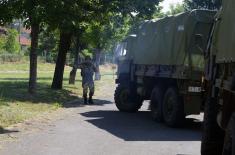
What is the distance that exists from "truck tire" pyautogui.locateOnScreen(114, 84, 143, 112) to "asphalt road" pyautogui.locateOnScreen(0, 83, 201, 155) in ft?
6.16

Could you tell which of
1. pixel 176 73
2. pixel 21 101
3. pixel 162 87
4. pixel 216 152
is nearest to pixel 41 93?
pixel 21 101

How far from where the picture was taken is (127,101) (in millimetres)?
19562

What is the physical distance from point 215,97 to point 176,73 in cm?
618

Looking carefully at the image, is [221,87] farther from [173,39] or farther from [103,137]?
[173,39]

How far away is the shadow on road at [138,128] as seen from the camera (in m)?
12.9

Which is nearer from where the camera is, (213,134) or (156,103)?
(213,134)

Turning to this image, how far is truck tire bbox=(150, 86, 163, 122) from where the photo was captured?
15.9m

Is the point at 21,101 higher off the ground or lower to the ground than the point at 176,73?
lower

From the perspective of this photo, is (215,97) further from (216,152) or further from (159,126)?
(159,126)

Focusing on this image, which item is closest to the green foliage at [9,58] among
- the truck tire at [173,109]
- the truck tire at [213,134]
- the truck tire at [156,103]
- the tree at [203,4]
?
the tree at [203,4]

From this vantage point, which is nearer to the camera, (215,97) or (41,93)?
(215,97)

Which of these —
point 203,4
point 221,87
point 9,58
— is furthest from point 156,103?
point 9,58

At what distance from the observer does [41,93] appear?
906 inches

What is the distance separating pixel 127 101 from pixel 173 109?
190 inches
